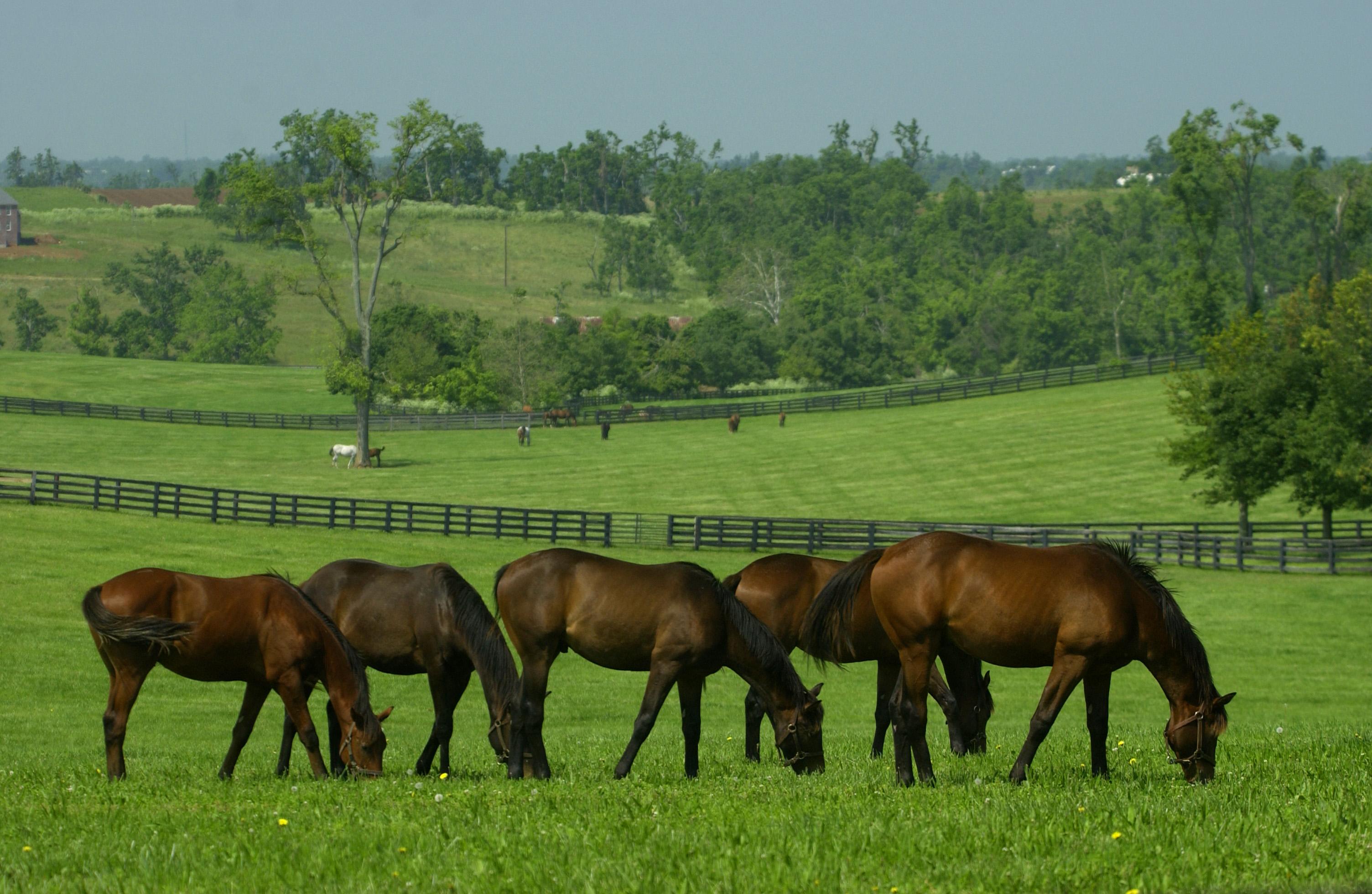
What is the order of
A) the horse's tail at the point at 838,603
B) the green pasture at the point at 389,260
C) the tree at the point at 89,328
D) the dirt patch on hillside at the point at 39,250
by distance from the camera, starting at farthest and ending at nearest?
the dirt patch on hillside at the point at 39,250, the green pasture at the point at 389,260, the tree at the point at 89,328, the horse's tail at the point at 838,603

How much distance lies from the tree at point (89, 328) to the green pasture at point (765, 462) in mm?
46739

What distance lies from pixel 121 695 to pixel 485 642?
2.61 m

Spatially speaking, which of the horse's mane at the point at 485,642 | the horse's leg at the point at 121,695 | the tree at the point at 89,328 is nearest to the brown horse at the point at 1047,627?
the horse's mane at the point at 485,642

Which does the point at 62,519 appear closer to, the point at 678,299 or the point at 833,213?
the point at 678,299

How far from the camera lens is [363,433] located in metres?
57.5

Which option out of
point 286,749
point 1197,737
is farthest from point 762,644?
Result: point 286,749

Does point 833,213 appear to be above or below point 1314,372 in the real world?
above

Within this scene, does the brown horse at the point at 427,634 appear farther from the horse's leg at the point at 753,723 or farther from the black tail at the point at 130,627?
the horse's leg at the point at 753,723

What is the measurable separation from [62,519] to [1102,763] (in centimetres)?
3081

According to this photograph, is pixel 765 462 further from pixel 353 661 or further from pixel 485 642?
pixel 353 661

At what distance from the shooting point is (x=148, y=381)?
86.2 meters

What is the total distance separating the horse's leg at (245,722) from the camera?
10.0 metres

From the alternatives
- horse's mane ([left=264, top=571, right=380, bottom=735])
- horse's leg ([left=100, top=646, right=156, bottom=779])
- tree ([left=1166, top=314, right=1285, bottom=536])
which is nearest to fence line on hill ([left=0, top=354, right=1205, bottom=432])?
tree ([left=1166, top=314, right=1285, bottom=536])

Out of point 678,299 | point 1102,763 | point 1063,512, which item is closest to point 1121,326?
point 678,299
